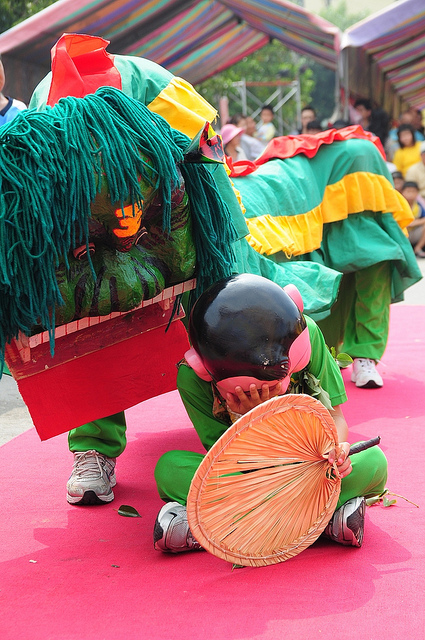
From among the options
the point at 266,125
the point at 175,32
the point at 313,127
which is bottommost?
the point at 266,125

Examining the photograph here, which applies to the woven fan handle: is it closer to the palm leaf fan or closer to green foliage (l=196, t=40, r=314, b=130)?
the palm leaf fan

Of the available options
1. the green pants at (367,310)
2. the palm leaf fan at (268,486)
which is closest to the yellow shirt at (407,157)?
the green pants at (367,310)

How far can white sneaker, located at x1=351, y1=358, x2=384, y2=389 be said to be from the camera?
312 cm

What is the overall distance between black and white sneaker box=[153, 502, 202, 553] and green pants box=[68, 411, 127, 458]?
1.71ft

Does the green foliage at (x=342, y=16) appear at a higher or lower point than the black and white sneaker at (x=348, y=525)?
lower

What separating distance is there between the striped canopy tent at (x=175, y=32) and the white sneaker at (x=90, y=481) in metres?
5.08

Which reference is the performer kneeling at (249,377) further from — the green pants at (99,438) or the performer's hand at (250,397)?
the green pants at (99,438)

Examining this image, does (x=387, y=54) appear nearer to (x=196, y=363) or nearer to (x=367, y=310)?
(x=367, y=310)

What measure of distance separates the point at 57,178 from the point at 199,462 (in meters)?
0.70

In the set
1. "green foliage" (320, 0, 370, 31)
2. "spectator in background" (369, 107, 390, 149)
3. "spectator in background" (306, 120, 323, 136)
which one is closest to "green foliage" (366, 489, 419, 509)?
"spectator in background" (306, 120, 323, 136)

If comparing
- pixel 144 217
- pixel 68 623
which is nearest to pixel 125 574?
pixel 68 623

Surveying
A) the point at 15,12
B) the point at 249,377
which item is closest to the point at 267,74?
the point at 15,12

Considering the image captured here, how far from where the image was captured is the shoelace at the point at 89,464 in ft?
6.70

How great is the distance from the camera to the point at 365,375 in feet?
10.3
